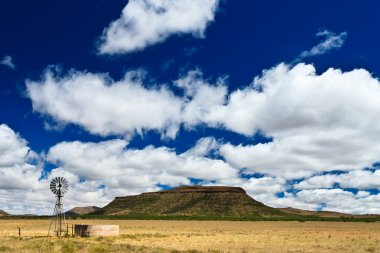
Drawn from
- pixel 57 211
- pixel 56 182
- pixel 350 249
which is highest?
pixel 56 182

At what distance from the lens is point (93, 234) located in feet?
159

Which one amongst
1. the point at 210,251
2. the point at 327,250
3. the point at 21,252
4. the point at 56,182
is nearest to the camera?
the point at 21,252

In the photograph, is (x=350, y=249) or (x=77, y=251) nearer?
(x=77, y=251)

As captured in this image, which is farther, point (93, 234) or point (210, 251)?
point (93, 234)

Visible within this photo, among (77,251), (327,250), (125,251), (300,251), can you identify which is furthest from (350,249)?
(77,251)

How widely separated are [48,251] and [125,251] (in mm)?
5233

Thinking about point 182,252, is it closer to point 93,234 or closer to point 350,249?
point 350,249

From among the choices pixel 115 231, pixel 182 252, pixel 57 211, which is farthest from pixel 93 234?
pixel 182 252

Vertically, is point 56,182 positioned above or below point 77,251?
above

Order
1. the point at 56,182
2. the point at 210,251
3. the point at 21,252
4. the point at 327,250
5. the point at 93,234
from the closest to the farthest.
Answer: the point at 21,252
the point at 210,251
the point at 327,250
the point at 93,234
the point at 56,182

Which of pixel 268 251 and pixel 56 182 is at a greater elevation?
pixel 56 182

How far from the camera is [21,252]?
2983 cm

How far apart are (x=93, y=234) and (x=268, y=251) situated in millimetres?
22270

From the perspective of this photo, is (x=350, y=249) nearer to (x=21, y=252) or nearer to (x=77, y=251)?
(x=77, y=251)
